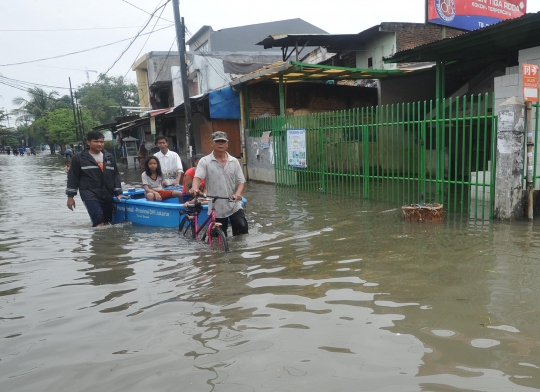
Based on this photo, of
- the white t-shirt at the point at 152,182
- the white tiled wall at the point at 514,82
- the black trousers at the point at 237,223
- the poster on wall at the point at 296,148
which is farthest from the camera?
the poster on wall at the point at 296,148

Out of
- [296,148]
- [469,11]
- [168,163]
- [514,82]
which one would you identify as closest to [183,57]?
[296,148]

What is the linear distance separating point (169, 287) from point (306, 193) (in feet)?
24.8

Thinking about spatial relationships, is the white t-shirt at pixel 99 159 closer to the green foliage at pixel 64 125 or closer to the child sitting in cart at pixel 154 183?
the child sitting in cart at pixel 154 183

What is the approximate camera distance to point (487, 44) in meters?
9.89

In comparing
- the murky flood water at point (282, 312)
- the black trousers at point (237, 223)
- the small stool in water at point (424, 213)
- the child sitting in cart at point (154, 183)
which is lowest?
the murky flood water at point (282, 312)

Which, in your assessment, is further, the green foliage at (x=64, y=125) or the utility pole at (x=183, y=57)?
the green foliage at (x=64, y=125)

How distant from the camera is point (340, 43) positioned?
18359mm

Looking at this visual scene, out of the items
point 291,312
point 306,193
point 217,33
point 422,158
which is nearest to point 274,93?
point 306,193

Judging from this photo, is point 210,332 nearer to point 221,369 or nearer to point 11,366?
point 221,369

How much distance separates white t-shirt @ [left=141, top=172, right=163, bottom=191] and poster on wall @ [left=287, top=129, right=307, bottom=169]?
5.07 meters

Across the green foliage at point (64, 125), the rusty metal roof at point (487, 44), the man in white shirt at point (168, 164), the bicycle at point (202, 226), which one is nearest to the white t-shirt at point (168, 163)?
the man in white shirt at point (168, 164)

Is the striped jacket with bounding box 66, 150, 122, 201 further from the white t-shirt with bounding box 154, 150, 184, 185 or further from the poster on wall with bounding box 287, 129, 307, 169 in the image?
the poster on wall with bounding box 287, 129, 307, 169

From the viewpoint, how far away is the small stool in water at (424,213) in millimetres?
7008

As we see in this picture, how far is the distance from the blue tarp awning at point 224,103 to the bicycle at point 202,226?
8922 mm
